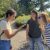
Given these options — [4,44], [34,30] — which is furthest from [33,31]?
[4,44]

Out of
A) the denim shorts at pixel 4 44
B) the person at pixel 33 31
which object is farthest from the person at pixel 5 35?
the person at pixel 33 31

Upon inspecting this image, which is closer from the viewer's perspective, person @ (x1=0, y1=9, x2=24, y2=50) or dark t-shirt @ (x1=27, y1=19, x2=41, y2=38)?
person @ (x1=0, y1=9, x2=24, y2=50)

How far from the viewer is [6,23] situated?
5.35m

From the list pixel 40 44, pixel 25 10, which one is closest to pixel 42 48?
pixel 40 44

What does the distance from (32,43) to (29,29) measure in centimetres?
34

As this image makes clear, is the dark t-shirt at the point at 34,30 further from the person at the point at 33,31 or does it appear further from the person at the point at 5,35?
the person at the point at 5,35

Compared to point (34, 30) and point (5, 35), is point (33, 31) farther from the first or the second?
point (5, 35)

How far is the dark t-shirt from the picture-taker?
641 centimetres

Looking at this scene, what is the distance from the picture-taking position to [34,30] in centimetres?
645

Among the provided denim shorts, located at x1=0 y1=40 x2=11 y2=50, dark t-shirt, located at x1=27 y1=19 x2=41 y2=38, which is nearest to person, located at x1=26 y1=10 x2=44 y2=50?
dark t-shirt, located at x1=27 y1=19 x2=41 y2=38

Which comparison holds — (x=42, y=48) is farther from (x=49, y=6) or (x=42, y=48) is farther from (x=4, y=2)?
(x=49, y=6)

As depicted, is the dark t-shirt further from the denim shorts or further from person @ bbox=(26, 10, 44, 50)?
the denim shorts

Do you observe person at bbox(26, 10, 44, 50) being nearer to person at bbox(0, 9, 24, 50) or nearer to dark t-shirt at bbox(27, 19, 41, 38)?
dark t-shirt at bbox(27, 19, 41, 38)

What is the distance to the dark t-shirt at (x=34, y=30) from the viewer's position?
641cm
